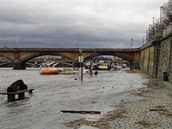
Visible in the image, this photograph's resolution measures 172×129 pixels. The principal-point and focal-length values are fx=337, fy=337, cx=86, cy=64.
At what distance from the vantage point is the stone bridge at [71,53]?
12125cm

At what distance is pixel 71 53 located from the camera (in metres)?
127

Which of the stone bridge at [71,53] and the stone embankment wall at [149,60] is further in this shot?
the stone bridge at [71,53]

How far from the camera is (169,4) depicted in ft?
270

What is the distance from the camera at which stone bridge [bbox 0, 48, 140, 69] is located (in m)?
121

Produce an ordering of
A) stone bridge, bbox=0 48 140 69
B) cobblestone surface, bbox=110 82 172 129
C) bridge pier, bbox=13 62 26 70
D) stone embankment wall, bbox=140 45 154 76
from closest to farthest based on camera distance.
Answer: cobblestone surface, bbox=110 82 172 129 → stone embankment wall, bbox=140 45 154 76 → stone bridge, bbox=0 48 140 69 → bridge pier, bbox=13 62 26 70

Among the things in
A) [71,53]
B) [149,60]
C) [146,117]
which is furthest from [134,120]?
[71,53]

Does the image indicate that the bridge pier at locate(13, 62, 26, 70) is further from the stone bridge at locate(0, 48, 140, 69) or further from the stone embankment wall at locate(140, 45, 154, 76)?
the stone embankment wall at locate(140, 45, 154, 76)

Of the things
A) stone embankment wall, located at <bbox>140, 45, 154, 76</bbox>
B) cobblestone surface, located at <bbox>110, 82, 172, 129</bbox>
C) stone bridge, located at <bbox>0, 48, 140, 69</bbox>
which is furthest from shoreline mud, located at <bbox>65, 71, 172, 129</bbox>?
stone bridge, located at <bbox>0, 48, 140, 69</bbox>

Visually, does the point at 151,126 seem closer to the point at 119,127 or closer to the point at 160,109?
the point at 119,127

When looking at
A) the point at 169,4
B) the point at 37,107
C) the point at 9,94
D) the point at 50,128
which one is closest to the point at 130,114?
the point at 50,128

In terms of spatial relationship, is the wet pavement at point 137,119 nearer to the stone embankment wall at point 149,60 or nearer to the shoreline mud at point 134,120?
the shoreline mud at point 134,120

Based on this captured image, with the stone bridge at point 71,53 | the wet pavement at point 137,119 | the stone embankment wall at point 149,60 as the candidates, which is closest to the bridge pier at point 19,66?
the stone bridge at point 71,53

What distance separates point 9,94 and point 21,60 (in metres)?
107

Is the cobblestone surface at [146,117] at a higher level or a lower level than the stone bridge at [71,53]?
lower
